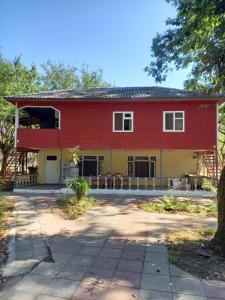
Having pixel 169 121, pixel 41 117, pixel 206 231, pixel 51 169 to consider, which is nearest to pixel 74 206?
pixel 206 231

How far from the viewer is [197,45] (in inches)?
392

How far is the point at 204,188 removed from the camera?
1902 cm

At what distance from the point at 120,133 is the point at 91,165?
4.52m

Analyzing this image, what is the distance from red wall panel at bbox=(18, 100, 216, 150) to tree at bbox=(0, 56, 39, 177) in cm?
595

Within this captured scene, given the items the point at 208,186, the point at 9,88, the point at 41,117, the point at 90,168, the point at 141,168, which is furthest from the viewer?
the point at 9,88

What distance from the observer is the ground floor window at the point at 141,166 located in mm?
23500

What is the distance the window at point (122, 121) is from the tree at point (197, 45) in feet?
26.1

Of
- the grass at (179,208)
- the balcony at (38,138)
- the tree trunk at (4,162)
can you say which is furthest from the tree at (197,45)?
the tree trunk at (4,162)

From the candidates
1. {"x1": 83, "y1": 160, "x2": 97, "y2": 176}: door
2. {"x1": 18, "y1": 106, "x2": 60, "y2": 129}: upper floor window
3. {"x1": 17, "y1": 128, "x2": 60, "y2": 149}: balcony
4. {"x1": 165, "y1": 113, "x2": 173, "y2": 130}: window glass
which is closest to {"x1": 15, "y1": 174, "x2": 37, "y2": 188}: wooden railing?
{"x1": 17, "y1": 128, "x2": 60, "y2": 149}: balcony

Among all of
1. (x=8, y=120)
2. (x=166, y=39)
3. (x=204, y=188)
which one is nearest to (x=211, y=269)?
(x=166, y=39)

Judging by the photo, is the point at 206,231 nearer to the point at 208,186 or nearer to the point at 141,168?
the point at 208,186

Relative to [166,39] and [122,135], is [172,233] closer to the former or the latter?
[166,39]

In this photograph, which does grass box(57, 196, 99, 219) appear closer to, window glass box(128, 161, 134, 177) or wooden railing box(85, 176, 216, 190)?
wooden railing box(85, 176, 216, 190)

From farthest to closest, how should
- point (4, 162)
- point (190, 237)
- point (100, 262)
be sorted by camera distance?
point (4, 162)
point (190, 237)
point (100, 262)
